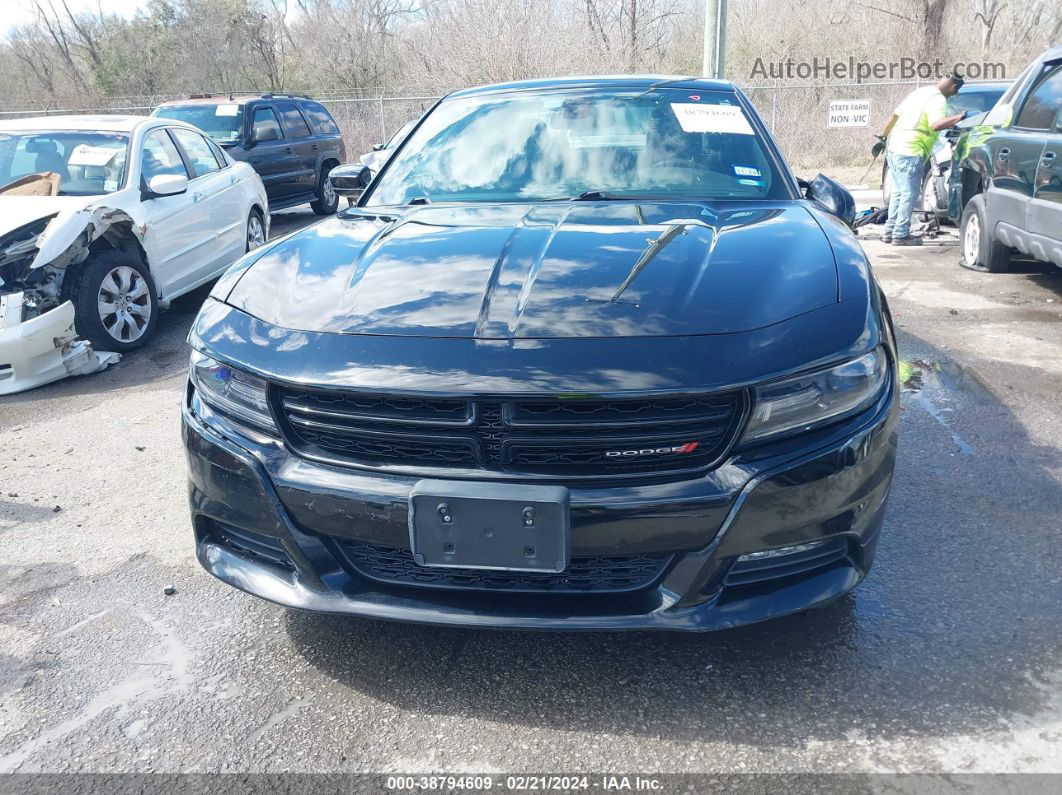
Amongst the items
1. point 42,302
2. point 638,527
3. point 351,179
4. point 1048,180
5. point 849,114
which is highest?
point 351,179

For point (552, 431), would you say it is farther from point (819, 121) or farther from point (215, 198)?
point (819, 121)

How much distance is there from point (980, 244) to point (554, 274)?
6.71 meters

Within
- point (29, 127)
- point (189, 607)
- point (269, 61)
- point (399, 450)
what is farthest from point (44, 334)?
point (269, 61)

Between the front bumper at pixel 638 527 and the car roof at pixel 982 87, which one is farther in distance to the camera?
the car roof at pixel 982 87

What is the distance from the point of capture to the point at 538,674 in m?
2.58

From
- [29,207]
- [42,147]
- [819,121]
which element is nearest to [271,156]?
[42,147]

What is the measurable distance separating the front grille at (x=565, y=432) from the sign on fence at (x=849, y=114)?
1355 cm

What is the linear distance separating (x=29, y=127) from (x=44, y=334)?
231 centimetres

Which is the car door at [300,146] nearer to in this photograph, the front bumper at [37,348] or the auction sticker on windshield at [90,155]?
the auction sticker on windshield at [90,155]

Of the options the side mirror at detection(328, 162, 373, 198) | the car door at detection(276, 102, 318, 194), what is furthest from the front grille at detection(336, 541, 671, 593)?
the car door at detection(276, 102, 318, 194)

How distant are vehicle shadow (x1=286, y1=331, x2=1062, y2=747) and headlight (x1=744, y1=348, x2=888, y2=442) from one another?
773 mm

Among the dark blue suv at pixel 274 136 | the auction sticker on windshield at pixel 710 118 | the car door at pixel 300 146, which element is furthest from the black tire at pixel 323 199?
the auction sticker on windshield at pixel 710 118

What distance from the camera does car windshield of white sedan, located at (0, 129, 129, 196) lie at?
659 cm

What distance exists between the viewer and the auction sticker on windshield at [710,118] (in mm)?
3717
